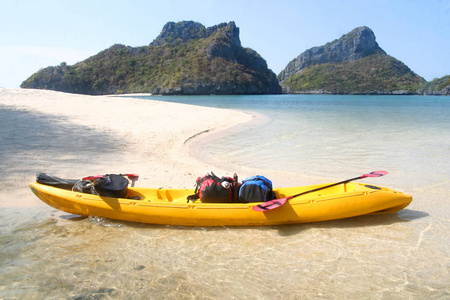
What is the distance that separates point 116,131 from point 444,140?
469 inches

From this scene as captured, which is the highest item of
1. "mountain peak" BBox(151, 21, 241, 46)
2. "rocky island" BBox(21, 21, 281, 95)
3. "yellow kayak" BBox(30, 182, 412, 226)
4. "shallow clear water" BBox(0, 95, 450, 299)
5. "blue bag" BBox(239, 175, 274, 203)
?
"mountain peak" BBox(151, 21, 241, 46)

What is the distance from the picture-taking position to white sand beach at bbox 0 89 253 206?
20.9ft

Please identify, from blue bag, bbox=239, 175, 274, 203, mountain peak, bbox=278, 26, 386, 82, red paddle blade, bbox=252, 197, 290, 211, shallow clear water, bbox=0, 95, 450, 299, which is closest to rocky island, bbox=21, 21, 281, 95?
mountain peak, bbox=278, 26, 386, 82

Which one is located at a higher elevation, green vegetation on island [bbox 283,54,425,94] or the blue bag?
green vegetation on island [bbox 283,54,425,94]

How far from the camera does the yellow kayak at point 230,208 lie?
4417mm

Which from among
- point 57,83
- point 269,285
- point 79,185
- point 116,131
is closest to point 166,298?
point 269,285

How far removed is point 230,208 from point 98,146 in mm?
5812

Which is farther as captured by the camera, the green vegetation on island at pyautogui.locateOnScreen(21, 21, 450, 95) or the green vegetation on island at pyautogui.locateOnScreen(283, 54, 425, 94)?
the green vegetation on island at pyautogui.locateOnScreen(283, 54, 425, 94)

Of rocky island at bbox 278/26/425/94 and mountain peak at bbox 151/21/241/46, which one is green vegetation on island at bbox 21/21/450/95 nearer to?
mountain peak at bbox 151/21/241/46

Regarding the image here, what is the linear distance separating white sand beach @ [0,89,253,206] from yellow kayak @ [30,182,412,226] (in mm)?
1254

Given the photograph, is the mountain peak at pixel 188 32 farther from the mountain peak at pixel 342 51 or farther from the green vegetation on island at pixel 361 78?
the mountain peak at pixel 342 51

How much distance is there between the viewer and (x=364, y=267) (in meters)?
3.60

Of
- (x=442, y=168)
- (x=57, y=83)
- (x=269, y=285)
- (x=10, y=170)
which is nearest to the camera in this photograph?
(x=269, y=285)

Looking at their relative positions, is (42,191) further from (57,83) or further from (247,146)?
(57,83)
